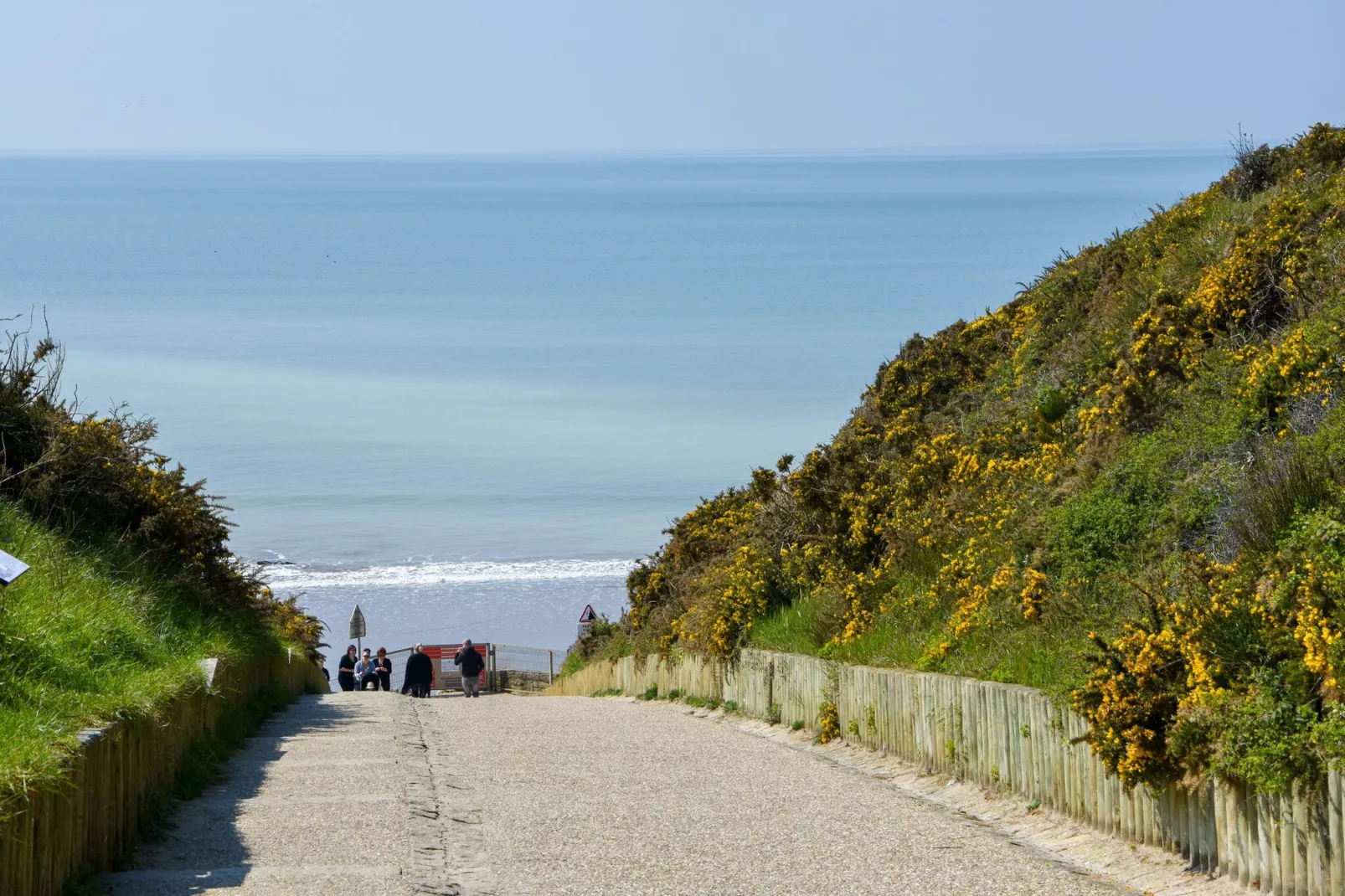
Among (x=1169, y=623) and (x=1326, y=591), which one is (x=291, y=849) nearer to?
(x=1169, y=623)

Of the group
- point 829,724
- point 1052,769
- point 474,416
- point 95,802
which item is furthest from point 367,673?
point 474,416

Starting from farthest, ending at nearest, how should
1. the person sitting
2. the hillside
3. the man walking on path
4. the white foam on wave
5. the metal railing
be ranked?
the white foam on wave, the metal railing, the person sitting, the man walking on path, the hillside

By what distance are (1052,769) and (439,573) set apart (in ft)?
130

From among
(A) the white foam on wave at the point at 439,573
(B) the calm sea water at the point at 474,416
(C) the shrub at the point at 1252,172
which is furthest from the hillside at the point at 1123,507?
(A) the white foam on wave at the point at 439,573

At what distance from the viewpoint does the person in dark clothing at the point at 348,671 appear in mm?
31547

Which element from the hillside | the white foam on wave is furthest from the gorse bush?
the white foam on wave

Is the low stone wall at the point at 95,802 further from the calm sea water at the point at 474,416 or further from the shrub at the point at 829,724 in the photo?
the calm sea water at the point at 474,416

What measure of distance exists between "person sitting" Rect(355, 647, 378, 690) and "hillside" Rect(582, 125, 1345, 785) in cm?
708

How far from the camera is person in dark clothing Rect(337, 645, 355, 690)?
3155 cm

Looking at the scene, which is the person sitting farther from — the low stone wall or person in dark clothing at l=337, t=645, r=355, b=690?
the low stone wall

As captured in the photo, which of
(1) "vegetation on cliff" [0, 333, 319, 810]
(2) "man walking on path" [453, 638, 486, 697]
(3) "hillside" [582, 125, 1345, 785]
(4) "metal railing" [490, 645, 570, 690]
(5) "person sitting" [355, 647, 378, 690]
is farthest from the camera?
(4) "metal railing" [490, 645, 570, 690]

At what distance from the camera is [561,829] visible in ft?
32.9

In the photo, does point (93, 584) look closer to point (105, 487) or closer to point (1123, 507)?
point (105, 487)

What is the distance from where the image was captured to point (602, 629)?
30781 millimetres
